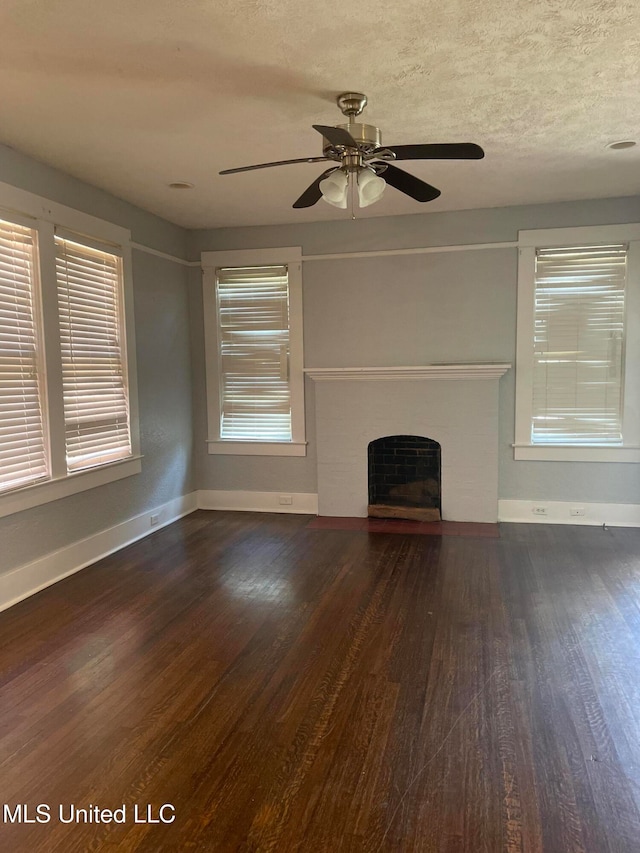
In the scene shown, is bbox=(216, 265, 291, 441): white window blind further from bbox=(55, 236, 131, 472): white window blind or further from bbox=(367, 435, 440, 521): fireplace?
bbox=(55, 236, 131, 472): white window blind

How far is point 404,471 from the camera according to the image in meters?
5.54

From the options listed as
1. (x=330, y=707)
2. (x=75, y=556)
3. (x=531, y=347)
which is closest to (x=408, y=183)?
(x=330, y=707)

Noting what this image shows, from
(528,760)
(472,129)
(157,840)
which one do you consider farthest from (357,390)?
(157,840)

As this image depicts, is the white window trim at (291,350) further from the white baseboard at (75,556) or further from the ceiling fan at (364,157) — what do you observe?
the ceiling fan at (364,157)

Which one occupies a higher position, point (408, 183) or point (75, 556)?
point (408, 183)

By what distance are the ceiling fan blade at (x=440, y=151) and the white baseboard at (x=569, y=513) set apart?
11.5ft

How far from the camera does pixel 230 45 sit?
7.82 feet

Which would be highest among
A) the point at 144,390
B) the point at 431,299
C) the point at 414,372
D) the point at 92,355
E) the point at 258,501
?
the point at 431,299

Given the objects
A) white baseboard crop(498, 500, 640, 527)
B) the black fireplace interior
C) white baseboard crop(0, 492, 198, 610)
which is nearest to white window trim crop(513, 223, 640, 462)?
white baseboard crop(498, 500, 640, 527)

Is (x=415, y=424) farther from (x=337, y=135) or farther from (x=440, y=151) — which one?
(x=337, y=135)

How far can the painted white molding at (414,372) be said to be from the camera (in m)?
5.05

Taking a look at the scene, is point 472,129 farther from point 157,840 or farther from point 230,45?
point 157,840

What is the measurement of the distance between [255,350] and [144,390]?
3.95 feet

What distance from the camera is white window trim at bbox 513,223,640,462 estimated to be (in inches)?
191
